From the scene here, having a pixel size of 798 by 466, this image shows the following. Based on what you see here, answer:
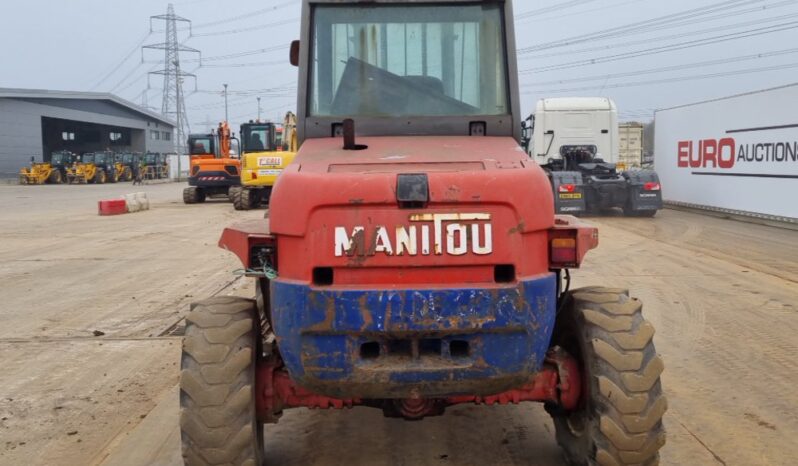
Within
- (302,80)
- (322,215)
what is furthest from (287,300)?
(302,80)

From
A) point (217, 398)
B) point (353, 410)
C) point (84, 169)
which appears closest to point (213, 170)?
point (353, 410)

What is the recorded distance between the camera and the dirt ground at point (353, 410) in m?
4.67

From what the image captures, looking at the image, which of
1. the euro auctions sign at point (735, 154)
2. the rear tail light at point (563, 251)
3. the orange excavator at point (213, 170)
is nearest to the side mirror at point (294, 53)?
the rear tail light at point (563, 251)

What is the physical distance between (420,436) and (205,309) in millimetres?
1717

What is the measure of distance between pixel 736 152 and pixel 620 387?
1749 centimetres

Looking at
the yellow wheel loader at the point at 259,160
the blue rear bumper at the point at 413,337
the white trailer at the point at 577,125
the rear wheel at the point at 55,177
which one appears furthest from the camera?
the rear wheel at the point at 55,177

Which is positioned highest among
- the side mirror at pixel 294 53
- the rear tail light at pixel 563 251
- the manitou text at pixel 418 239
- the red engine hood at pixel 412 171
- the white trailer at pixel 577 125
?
the white trailer at pixel 577 125

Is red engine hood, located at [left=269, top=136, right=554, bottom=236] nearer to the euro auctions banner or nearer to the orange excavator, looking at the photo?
the euro auctions banner

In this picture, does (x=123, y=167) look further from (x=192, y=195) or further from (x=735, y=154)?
(x=735, y=154)

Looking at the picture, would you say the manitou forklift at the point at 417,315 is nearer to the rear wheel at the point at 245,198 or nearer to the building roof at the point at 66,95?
the rear wheel at the point at 245,198

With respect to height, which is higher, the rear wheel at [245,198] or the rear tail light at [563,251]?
the rear tail light at [563,251]

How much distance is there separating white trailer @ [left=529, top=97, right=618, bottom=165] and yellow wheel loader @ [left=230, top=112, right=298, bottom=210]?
774 centimetres

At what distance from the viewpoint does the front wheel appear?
12.2 ft

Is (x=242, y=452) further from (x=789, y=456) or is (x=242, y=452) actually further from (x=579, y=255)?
(x=789, y=456)
